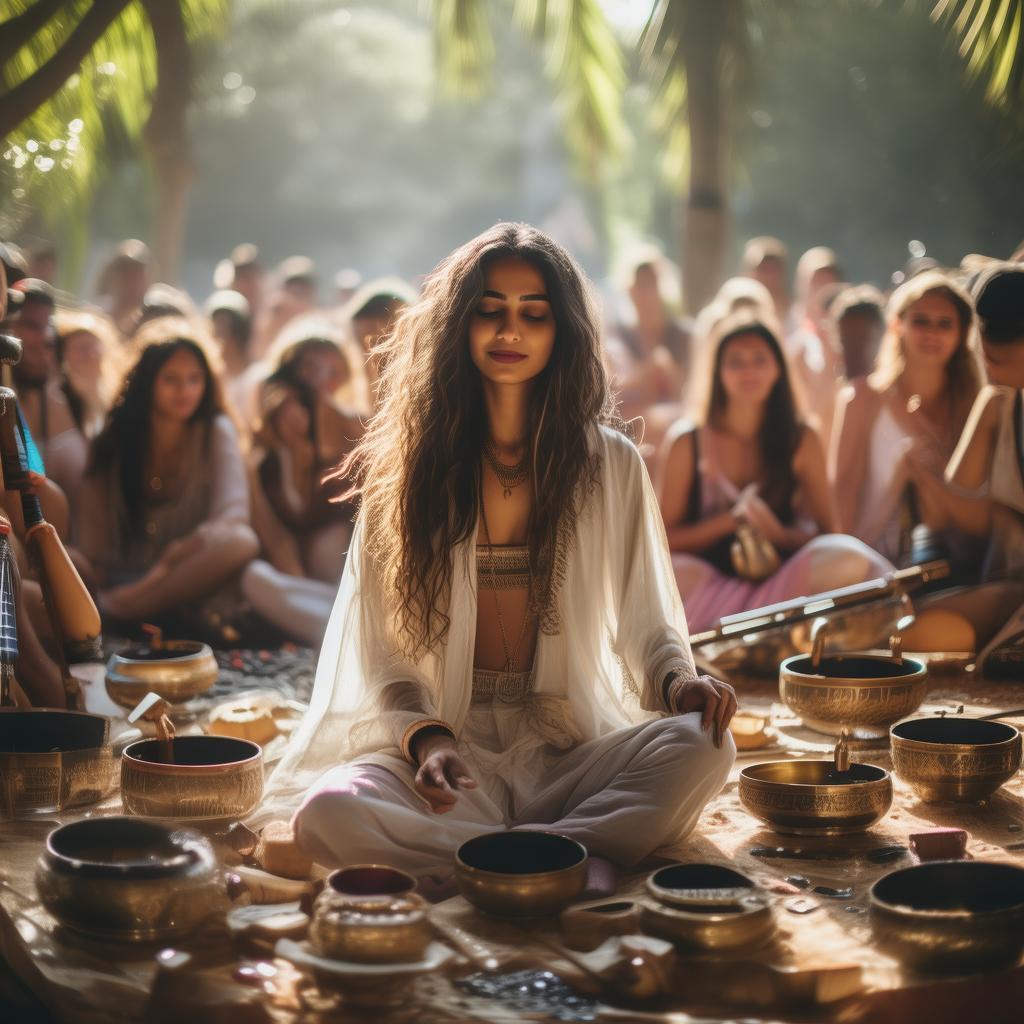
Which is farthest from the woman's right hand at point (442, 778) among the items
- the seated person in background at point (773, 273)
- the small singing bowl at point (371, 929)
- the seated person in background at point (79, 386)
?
the seated person in background at point (773, 273)

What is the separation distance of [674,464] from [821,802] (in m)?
3.04

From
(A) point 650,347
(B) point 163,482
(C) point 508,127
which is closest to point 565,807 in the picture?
(B) point 163,482

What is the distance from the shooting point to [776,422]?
6.29m

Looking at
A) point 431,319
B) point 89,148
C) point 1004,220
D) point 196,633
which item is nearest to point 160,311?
point 89,148

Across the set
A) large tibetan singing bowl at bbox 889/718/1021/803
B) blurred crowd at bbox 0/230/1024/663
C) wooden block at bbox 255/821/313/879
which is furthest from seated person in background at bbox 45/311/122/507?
large tibetan singing bowl at bbox 889/718/1021/803

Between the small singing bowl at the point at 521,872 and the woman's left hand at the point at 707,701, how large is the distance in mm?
498

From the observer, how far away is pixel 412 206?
33.0 metres

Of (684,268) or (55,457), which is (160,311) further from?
(684,268)

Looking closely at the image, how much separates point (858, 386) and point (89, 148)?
4.40 meters

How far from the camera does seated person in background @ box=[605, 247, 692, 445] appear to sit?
908 cm

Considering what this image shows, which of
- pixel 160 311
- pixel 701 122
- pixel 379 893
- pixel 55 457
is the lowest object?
pixel 379 893

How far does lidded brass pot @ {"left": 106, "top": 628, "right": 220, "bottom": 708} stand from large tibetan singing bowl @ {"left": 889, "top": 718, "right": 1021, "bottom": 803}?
2.32 meters

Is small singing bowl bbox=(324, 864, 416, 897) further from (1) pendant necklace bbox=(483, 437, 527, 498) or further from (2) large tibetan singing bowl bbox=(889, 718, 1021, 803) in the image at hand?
(2) large tibetan singing bowl bbox=(889, 718, 1021, 803)

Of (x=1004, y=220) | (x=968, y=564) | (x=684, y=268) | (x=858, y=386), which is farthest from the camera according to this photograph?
(x=684, y=268)
